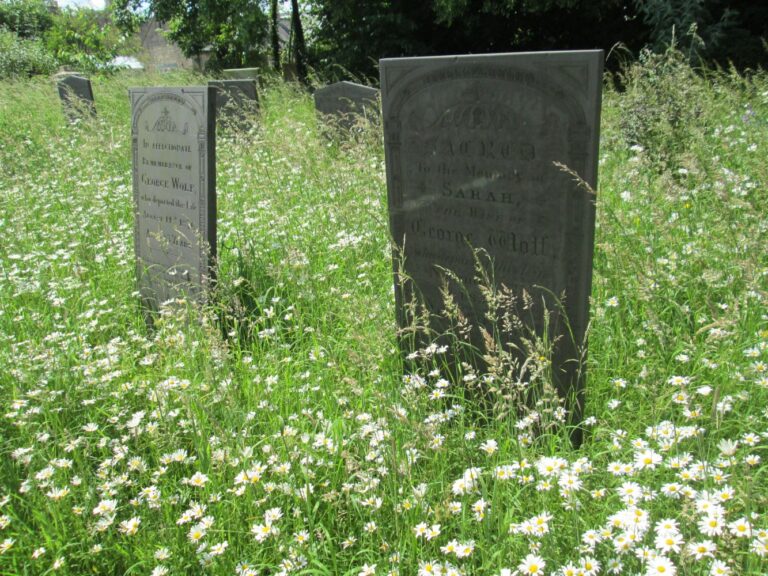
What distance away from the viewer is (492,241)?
2.71 meters

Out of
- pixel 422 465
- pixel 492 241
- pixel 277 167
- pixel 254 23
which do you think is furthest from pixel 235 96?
pixel 254 23

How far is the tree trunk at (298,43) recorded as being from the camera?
20619mm

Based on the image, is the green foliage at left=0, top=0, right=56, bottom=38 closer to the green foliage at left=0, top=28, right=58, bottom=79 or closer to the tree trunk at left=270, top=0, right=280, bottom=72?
the green foliage at left=0, top=28, right=58, bottom=79

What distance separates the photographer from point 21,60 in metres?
23.6

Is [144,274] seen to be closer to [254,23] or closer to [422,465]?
[422,465]

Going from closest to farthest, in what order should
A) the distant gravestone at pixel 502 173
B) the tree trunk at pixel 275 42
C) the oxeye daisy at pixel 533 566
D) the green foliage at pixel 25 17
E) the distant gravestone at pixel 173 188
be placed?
1. the oxeye daisy at pixel 533 566
2. the distant gravestone at pixel 502 173
3. the distant gravestone at pixel 173 188
4. the tree trunk at pixel 275 42
5. the green foliage at pixel 25 17

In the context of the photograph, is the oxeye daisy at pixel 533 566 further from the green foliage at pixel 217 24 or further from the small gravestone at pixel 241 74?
the green foliage at pixel 217 24

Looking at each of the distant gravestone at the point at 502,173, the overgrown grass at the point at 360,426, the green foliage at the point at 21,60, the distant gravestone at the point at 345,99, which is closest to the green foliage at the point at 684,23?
the distant gravestone at the point at 345,99

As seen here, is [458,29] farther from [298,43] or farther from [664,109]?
[664,109]

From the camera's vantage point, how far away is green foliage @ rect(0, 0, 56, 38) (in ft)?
127

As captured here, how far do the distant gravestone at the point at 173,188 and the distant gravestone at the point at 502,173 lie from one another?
1313 mm

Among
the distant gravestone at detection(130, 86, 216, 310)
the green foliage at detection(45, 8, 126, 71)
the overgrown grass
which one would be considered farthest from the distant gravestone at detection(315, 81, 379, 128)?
the green foliage at detection(45, 8, 126, 71)

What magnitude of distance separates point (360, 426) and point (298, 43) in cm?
2059

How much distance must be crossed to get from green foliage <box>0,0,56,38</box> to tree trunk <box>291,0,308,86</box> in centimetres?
2593
